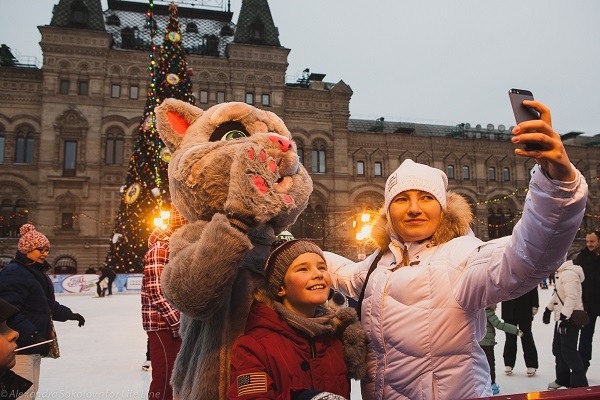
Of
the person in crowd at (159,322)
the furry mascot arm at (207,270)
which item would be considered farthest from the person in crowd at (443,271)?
the person in crowd at (159,322)

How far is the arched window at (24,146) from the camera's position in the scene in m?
23.5

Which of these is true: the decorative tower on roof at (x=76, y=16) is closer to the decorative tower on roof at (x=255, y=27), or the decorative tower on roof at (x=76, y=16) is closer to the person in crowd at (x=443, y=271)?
the decorative tower on roof at (x=255, y=27)

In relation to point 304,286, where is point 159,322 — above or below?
below

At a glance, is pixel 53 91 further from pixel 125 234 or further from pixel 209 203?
pixel 209 203

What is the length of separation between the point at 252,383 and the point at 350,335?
425 millimetres

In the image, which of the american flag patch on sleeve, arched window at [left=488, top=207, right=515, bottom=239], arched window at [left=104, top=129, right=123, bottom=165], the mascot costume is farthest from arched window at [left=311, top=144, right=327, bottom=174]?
the american flag patch on sleeve

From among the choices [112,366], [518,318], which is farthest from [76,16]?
[518,318]

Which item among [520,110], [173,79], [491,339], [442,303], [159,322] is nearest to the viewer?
[520,110]

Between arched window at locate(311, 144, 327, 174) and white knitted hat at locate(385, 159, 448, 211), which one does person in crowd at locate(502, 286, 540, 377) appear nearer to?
white knitted hat at locate(385, 159, 448, 211)

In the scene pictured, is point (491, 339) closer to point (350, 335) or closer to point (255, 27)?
point (350, 335)

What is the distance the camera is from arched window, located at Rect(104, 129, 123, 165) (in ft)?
80.0

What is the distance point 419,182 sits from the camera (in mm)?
1816

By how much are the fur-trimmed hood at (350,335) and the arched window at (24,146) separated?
26.0 metres

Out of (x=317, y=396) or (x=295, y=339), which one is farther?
(x=295, y=339)
